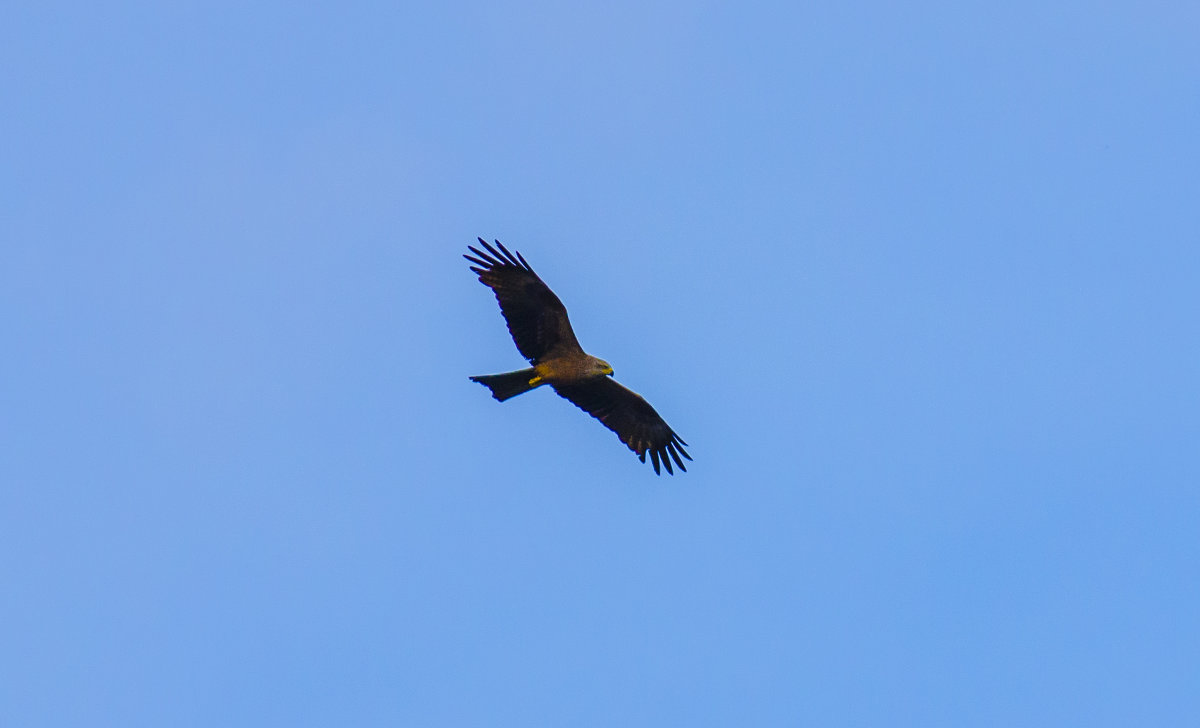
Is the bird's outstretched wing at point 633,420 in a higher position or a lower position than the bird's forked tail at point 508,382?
higher

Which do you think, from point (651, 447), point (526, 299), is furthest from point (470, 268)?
point (651, 447)

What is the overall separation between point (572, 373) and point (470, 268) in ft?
7.29

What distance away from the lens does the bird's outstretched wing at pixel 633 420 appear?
2583 cm

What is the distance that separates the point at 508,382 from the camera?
23.8 meters

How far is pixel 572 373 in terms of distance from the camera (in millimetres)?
24328

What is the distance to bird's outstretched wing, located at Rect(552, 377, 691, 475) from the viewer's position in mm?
25828

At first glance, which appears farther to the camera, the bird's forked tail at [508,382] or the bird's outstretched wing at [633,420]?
the bird's outstretched wing at [633,420]

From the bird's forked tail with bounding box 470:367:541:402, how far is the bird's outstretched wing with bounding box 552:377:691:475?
179 cm

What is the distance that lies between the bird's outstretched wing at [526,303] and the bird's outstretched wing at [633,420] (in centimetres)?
181

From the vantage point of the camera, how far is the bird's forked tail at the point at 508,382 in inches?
933

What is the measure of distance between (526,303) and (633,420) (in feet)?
10.6

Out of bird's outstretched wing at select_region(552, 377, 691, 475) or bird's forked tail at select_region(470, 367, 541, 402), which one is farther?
bird's outstretched wing at select_region(552, 377, 691, 475)

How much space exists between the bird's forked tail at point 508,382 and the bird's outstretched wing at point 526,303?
518mm

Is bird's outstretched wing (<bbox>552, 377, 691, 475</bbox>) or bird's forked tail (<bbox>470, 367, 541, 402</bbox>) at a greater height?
bird's outstretched wing (<bbox>552, 377, 691, 475</bbox>)
